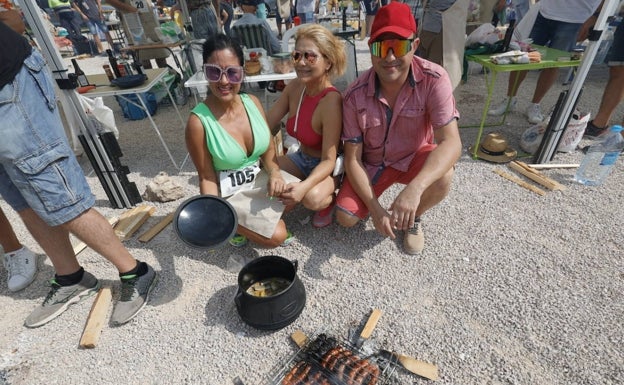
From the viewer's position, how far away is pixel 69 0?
1164 centimetres

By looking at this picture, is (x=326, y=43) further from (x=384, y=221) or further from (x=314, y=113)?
(x=384, y=221)

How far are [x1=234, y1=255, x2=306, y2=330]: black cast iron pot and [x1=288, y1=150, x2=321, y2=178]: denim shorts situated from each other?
99cm

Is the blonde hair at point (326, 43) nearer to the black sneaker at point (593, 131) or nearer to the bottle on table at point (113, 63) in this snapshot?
the bottle on table at point (113, 63)

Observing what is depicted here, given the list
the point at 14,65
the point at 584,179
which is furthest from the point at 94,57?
the point at 584,179

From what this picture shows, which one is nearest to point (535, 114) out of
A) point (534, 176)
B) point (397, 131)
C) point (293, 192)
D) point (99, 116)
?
point (534, 176)

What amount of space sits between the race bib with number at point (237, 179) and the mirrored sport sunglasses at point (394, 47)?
1288 millimetres

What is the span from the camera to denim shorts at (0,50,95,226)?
1624 mm

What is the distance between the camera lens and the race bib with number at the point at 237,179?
250cm

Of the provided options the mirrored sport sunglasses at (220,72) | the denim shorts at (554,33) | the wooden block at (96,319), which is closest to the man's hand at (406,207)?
the mirrored sport sunglasses at (220,72)

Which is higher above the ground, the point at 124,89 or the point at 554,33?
the point at 554,33

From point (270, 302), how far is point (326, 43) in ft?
5.93

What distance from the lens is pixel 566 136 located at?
375 cm

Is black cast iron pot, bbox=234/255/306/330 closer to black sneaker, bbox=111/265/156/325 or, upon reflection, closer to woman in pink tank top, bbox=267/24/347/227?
woman in pink tank top, bbox=267/24/347/227

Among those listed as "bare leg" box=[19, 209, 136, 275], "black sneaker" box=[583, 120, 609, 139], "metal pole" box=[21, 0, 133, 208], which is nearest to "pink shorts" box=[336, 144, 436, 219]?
"bare leg" box=[19, 209, 136, 275]
